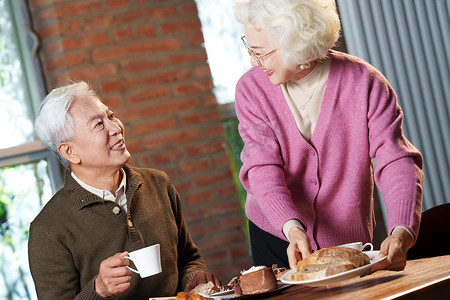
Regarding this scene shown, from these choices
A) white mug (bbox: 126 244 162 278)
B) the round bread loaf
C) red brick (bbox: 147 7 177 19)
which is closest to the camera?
the round bread loaf

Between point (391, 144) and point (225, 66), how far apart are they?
2298 millimetres

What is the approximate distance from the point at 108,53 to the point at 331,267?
95.0 inches

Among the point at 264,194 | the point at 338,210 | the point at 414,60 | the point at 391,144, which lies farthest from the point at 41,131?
the point at 414,60

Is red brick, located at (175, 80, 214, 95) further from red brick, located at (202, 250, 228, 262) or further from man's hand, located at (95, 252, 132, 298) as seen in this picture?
man's hand, located at (95, 252, 132, 298)

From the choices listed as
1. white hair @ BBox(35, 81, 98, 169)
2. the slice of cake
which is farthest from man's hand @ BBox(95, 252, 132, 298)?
white hair @ BBox(35, 81, 98, 169)

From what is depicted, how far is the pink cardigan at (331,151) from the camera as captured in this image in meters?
1.85

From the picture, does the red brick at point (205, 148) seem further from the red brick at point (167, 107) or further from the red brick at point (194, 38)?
the red brick at point (194, 38)

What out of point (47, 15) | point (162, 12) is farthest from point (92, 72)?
point (162, 12)

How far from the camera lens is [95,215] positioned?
2.17 metres

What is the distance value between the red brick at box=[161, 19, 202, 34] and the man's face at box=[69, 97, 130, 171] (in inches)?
59.4

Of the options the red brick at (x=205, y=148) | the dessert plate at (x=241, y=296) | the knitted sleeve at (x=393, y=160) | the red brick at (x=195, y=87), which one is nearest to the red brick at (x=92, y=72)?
the red brick at (x=195, y=87)

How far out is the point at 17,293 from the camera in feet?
11.0

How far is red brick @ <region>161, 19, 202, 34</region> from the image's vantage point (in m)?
3.71

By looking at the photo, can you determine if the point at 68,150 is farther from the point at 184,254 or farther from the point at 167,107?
A: the point at 167,107
